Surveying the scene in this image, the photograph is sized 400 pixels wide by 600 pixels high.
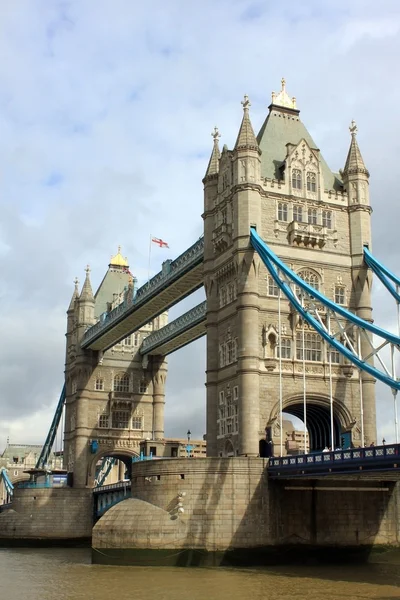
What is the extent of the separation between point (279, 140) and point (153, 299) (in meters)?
18.8

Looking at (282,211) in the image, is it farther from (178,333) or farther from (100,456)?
(100,456)

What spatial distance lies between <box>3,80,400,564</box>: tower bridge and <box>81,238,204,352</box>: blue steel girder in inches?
12.5

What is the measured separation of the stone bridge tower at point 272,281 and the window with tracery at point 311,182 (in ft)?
0.24

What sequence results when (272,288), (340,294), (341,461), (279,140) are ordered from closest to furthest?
1. (341,461)
2. (272,288)
3. (340,294)
4. (279,140)

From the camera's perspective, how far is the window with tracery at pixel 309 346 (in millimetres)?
48500

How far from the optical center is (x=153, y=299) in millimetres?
65875

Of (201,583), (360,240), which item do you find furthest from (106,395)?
(201,583)

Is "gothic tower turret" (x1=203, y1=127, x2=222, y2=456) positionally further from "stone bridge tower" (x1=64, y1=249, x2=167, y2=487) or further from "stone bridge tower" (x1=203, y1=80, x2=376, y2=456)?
"stone bridge tower" (x1=64, y1=249, x2=167, y2=487)

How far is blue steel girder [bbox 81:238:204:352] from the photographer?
58000 millimetres

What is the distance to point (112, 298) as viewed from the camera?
8500 cm

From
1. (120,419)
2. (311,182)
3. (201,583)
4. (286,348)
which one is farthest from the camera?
(120,419)

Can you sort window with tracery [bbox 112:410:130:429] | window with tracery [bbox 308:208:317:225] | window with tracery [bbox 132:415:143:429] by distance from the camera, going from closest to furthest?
window with tracery [bbox 308:208:317:225], window with tracery [bbox 112:410:130:429], window with tracery [bbox 132:415:143:429]

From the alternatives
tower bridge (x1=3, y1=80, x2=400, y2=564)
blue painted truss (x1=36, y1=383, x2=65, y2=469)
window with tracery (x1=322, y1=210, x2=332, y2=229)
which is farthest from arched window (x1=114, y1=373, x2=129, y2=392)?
window with tracery (x1=322, y1=210, x2=332, y2=229)

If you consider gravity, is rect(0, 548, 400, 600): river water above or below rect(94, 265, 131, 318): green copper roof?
below
